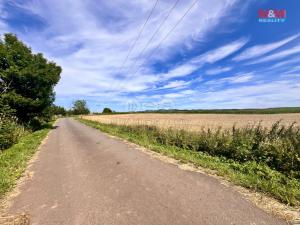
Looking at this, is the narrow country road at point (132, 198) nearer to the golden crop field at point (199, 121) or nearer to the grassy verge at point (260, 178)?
the grassy verge at point (260, 178)

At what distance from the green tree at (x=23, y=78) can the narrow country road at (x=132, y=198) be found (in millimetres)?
18000

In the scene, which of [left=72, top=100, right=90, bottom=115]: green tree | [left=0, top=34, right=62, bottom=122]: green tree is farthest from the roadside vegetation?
[left=72, top=100, right=90, bottom=115]: green tree

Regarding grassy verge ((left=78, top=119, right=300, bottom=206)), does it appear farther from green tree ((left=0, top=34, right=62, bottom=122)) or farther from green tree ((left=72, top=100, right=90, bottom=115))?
green tree ((left=72, top=100, right=90, bottom=115))

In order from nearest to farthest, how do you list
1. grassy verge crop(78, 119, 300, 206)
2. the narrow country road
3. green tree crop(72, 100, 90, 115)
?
the narrow country road < grassy verge crop(78, 119, 300, 206) < green tree crop(72, 100, 90, 115)

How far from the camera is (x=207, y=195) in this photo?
5.06 m

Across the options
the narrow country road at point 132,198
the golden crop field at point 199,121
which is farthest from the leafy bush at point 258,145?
the narrow country road at point 132,198

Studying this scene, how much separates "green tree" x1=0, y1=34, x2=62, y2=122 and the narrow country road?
18.0 m

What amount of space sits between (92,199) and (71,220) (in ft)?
3.21

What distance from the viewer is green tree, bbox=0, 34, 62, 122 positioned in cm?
2270

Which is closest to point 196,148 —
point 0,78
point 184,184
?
point 184,184

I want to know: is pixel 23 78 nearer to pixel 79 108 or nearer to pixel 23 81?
pixel 23 81

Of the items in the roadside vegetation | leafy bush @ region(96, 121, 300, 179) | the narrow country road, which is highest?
the roadside vegetation

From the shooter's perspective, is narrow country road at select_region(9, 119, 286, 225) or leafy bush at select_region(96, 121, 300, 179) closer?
narrow country road at select_region(9, 119, 286, 225)

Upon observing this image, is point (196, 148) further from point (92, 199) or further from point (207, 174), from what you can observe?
point (92, 199)
